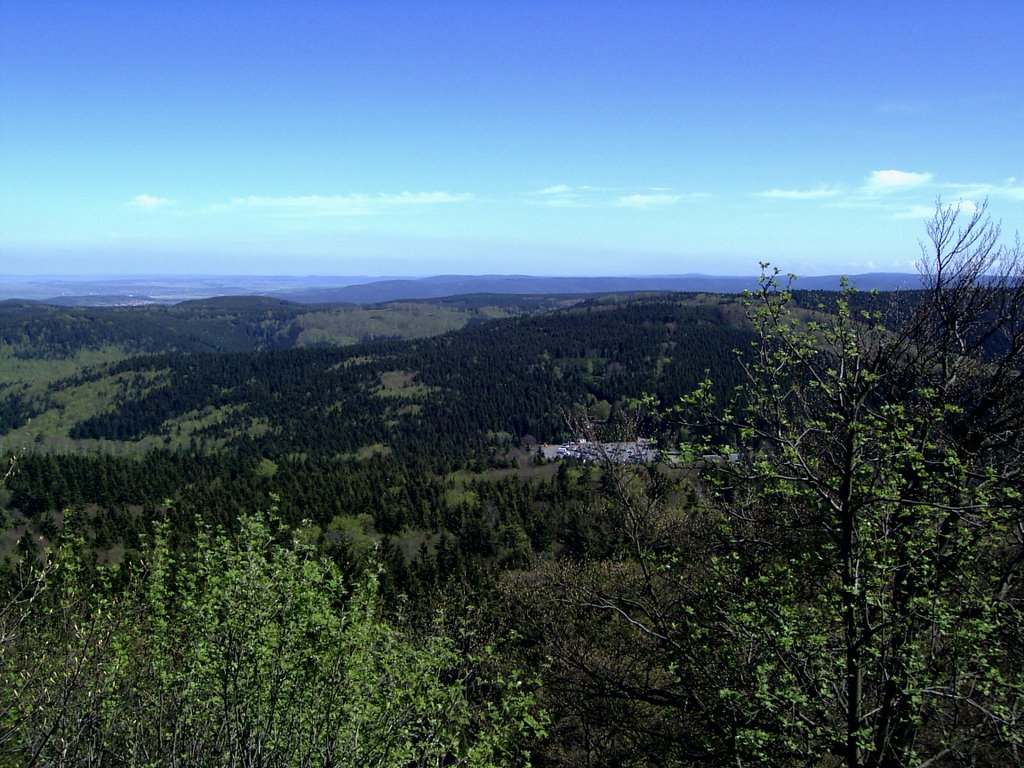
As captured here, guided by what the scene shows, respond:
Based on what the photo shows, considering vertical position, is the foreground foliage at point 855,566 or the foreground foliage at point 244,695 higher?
the foreground foliage at point 855,566

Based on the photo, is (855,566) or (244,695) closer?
(855,566)

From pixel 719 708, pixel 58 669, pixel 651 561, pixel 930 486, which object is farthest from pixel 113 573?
pixel 930 486

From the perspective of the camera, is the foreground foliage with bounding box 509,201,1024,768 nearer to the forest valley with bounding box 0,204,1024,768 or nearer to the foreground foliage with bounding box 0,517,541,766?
the forest valley with bounding box 0,204,1024,768

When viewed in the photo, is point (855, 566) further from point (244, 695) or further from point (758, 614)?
point (244, 695)

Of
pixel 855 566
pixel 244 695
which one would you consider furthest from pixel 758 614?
pixel 244 695

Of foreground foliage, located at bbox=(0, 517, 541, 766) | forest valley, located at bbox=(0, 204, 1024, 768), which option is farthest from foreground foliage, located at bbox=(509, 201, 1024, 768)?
foreground foliage, located at bbox=(0, 517, 541, 766)

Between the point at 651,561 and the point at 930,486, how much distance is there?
17.1ft

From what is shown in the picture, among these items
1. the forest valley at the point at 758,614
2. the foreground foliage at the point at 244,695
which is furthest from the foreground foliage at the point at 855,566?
the foreground foliage at the point at 244,695

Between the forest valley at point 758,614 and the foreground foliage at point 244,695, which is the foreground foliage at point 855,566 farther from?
the foreground foliage at point 244,695

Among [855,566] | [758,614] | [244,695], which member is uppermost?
[855,566]

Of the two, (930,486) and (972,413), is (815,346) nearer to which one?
(930,486)

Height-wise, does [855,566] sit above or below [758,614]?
above

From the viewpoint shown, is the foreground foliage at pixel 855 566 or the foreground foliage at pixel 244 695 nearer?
the foreground foliage at pixel 855 566

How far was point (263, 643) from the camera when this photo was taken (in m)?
11.8
